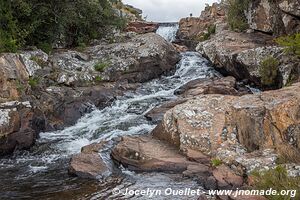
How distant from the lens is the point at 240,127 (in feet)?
32.4

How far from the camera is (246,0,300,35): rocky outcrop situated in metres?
15.4

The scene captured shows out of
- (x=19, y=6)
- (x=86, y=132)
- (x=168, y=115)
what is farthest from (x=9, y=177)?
(x=19, y=6)

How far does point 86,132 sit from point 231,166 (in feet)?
19.2

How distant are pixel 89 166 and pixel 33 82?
229 inches

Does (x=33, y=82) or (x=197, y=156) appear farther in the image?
(x=33, y=82)

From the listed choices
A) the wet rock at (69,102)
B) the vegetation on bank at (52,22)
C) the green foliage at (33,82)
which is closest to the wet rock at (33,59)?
the green foliage at (33,82)

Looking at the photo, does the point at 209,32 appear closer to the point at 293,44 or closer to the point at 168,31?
the point at 168,31

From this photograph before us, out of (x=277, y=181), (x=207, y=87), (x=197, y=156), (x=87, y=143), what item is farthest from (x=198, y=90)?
(x=277, y=181)

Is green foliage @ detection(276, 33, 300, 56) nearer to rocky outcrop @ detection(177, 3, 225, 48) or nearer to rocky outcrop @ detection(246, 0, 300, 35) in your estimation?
rocky outcrop @ detection(246, 0, 300, 35)

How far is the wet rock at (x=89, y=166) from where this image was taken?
9383 mm

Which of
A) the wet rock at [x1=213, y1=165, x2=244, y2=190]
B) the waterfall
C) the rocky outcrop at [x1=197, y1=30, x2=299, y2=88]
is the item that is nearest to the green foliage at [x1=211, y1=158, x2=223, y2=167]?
the wet rock at [x1=213, y1=165, x2=244, y2=190]

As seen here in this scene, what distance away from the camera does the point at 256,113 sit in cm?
948

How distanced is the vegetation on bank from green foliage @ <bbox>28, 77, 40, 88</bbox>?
1.40 meters

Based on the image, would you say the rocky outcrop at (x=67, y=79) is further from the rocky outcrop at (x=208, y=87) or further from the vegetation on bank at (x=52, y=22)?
the rocky outcrop at (x=208, y=87)
